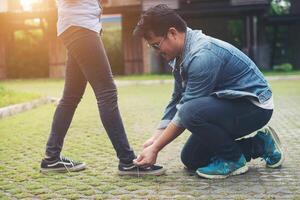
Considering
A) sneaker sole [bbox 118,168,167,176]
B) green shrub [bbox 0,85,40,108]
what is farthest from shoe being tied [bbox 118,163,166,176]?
green shrub [bbox 0,85,40,108]

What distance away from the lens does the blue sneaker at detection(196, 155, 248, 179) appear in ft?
12.5

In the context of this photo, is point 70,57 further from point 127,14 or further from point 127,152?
point 127,14

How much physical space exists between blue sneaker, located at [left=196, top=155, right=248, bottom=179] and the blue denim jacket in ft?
1.34

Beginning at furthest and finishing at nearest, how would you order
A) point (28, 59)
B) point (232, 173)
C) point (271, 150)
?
point (28, 59) < point (271, 150) < point (232, 173)

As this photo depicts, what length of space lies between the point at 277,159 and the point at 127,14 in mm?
21636

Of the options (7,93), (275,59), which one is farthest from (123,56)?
(7,93)

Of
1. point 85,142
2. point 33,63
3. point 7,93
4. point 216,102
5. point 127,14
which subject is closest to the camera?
point 216,102

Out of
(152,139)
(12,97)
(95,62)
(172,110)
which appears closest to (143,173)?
(152,139)

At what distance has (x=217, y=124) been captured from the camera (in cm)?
375

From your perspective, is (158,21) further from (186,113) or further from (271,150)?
(271,150)

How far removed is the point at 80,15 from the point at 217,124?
3.89 ft

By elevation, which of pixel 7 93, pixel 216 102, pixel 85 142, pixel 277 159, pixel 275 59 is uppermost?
pixel 216 102

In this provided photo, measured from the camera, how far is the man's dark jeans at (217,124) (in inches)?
143

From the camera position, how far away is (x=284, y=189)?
136 inches
